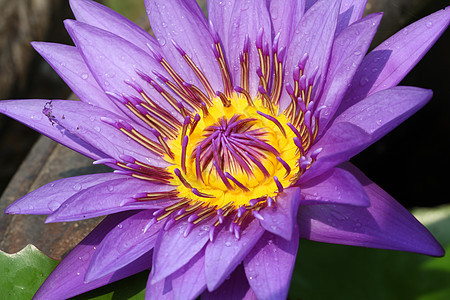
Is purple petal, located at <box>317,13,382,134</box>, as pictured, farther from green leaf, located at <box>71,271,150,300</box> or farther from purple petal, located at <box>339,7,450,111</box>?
green leaf, located at <box>71,271,150,300</box>

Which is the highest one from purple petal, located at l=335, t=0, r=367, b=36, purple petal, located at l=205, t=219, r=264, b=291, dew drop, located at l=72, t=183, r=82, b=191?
dew drop, located at l=72, t=183, r=82, b=191

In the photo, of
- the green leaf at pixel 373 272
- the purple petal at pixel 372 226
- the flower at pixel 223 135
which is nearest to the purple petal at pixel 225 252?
the flower at pixel 223 135

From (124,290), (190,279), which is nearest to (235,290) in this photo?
(190,279)

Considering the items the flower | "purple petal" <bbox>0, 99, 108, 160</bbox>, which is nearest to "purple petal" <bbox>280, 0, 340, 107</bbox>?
the flower

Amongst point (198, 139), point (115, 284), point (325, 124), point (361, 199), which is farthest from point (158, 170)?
point (361, 199)

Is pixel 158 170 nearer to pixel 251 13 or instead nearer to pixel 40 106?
pixel 40 106

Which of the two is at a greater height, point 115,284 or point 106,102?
point 106,102

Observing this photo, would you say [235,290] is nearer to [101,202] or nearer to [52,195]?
[101,202]
